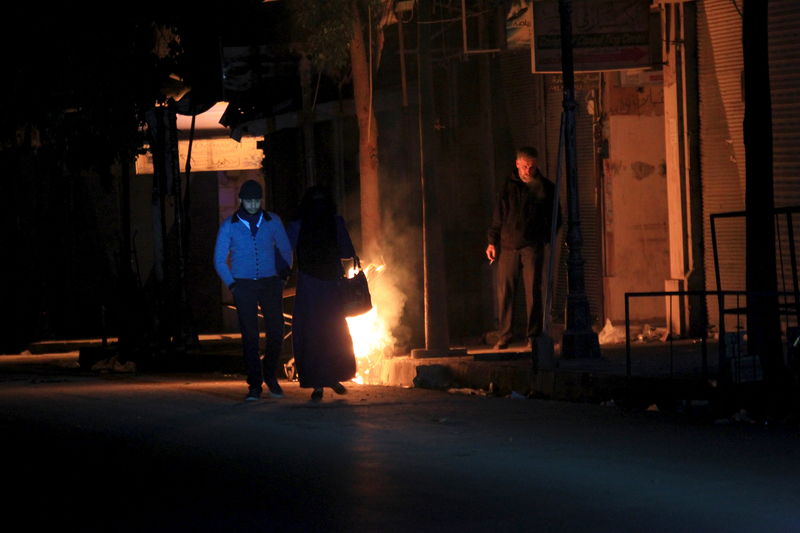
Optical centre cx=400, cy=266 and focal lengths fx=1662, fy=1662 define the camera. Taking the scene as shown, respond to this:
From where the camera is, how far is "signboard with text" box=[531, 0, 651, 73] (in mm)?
18531

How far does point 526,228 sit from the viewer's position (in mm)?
18406

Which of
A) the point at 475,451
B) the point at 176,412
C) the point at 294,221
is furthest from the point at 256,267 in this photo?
the point at 475,451

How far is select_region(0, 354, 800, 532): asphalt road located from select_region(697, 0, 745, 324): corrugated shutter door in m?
5.08

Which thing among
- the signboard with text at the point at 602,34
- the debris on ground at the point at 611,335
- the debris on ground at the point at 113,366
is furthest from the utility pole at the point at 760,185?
the debris on ground at the point at 113,366

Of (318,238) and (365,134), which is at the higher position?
(365,134)

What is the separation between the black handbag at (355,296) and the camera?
51.3ft

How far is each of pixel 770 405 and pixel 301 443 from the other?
3.76 metres

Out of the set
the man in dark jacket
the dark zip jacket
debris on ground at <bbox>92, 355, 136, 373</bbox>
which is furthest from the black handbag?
debris on ground at <bbox>92, 355, 136, 373</bbox>

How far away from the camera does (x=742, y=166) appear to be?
60.6 feet

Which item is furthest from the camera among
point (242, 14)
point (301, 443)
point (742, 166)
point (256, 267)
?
→ point (242, 14)

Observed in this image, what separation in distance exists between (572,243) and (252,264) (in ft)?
11.3

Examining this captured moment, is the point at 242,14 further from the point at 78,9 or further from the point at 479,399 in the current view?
the point at 479,399

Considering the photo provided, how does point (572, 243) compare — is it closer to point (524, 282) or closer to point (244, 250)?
point (524, 282)

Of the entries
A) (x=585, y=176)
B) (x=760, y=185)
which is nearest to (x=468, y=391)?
(x=760, y=185)
